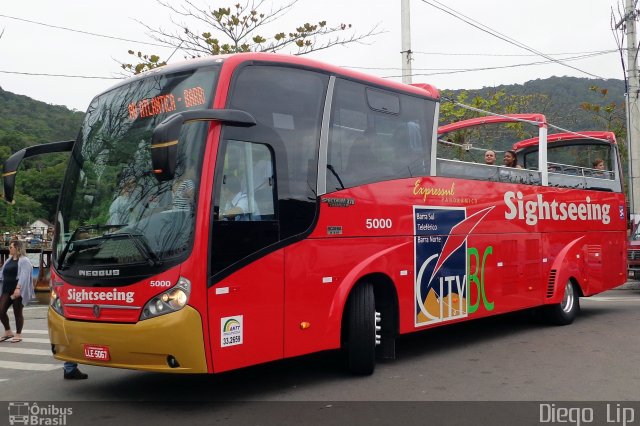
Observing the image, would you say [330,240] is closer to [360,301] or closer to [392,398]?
[360,301]

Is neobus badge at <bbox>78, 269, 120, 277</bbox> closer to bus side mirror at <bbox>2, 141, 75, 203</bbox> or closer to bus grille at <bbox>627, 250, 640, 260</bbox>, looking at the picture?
bus side mirror at <bbox>2, 141, 75, 203</bbox>

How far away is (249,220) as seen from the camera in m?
6.65

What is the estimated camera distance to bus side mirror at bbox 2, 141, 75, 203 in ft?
22.9

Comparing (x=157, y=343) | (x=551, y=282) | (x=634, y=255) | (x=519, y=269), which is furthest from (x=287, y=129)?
(x=634, y=255)

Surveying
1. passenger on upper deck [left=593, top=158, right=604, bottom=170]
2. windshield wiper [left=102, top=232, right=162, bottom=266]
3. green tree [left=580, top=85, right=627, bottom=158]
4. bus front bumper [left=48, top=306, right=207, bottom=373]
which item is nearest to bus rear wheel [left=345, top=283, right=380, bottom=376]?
bus front bumper [left=48, top=306, right=207, bottom=373]

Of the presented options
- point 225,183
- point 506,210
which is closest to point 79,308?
point 225,183

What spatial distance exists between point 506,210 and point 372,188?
11.2 feet

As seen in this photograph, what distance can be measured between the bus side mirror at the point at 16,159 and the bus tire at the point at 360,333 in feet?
11.9

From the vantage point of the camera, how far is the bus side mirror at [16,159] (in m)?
6.99

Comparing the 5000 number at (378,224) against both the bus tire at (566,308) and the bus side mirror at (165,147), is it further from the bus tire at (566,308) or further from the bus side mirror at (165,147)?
the bus tire at (566,308)

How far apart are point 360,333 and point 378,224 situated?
1.28 metres

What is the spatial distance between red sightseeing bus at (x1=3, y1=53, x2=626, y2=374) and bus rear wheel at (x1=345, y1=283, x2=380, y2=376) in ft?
0.05

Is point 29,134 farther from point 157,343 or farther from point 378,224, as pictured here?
point 157,343

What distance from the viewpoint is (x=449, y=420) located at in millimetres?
6008
